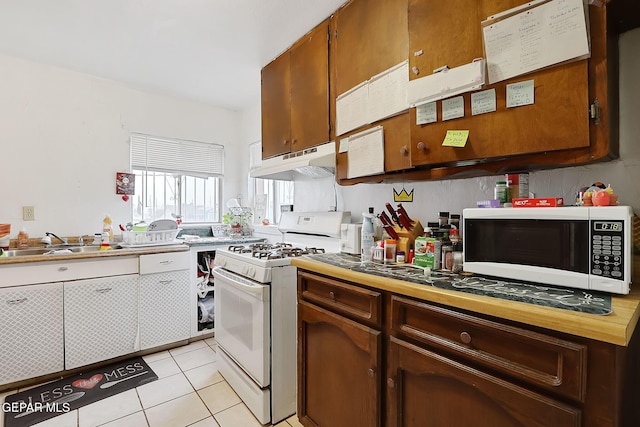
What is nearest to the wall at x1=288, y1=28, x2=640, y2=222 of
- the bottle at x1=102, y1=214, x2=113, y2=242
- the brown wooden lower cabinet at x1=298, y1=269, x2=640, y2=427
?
the brown wooden lower cabinet at x1=298, y1=269, x2=640, y2=427

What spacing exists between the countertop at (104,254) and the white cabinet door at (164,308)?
0.20 meters

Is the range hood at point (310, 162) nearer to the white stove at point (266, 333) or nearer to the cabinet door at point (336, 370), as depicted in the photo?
the white stove at point (266, 333)

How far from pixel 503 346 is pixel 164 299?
2.50m

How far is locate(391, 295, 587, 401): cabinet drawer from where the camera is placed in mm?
694

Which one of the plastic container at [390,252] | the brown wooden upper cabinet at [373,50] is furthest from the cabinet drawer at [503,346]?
the brown wooden upper cabinet at [373,50]

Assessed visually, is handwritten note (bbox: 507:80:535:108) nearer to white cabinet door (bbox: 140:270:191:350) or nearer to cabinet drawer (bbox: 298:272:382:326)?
cabinet drawer (bbox: 298:272:382:326)

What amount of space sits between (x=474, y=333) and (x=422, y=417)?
15.4 inches

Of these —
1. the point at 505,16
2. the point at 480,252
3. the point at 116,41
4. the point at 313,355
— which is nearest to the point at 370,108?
the point at 505,16

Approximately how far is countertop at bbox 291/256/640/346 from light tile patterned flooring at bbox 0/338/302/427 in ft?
4.17

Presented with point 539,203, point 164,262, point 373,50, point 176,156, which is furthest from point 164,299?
point 539,203

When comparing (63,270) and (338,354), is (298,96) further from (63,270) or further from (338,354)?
(63,270)

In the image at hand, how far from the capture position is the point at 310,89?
1.98 m

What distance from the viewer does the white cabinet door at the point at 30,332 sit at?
6.29ft

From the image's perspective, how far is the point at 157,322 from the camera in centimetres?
245
